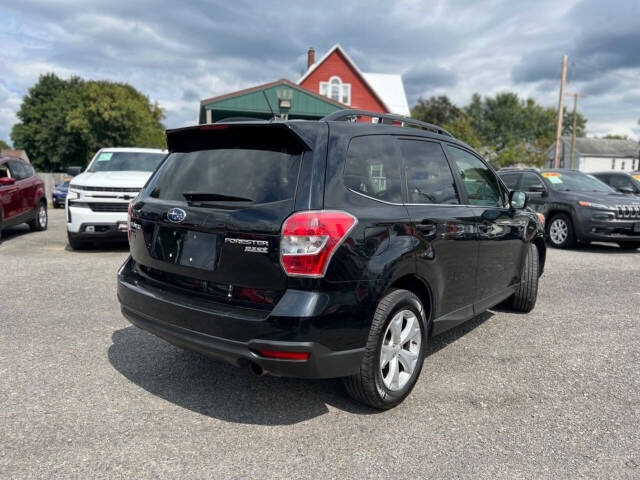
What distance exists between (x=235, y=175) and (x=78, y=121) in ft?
182

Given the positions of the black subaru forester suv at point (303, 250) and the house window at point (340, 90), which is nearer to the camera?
the black subaru forester suv at point (303, 250)

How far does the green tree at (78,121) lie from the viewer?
167 ft

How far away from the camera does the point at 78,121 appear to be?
51281mm

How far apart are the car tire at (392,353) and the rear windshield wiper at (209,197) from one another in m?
1.02

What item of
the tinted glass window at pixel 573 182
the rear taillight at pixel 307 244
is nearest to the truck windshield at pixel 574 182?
the tinted glass window at pixel 573 182

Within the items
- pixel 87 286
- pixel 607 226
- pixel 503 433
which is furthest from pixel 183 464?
pixel 607 226

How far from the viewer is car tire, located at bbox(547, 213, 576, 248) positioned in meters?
9.95

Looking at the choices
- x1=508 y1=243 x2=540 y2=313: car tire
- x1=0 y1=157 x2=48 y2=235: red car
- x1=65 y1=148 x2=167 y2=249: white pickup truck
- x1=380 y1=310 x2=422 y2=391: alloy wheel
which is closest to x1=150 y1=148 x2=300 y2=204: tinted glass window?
x1=380 y1=310 x2=422 y2=391: alloy wheel

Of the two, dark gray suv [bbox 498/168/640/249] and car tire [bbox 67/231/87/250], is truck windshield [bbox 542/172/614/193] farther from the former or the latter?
car tire [bbox 67/231/87/250]

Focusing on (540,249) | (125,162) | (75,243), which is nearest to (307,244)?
(540,249)

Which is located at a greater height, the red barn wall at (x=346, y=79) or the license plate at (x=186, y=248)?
the red barn wall at (x=346, y=79)

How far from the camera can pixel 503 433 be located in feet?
9.43

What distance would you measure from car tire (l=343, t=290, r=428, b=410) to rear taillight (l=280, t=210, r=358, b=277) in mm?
515

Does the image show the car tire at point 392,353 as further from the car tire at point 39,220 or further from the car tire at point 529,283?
the car tire at point 39,220
